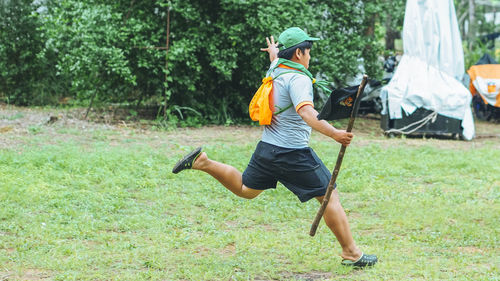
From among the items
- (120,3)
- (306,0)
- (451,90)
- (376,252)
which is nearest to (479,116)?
(451,90)

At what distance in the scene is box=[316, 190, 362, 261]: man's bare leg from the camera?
4.63 m

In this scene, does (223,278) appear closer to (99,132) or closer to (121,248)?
(121,248)

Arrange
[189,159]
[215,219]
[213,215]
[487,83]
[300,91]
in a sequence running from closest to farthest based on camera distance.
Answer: [300,91] → [189,159] → [215,219] → [213,215] → [487,83]

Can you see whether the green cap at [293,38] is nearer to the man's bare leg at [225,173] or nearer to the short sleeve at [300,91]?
the short sleeve at [300,91]

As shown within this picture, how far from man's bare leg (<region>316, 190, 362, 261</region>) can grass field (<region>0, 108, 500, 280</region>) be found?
0.14 meters

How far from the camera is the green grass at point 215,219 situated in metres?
4.79

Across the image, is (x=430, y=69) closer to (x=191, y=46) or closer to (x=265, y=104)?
(x=191, y=46)

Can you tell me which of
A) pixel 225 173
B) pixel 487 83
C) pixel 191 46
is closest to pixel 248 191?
pixel 225 173

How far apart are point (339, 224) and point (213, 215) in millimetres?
1965

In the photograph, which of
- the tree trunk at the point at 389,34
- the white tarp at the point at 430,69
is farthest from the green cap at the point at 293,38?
the tree trunk at the point at 389,34

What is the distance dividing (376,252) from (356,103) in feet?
4.70

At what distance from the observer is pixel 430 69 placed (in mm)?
12000

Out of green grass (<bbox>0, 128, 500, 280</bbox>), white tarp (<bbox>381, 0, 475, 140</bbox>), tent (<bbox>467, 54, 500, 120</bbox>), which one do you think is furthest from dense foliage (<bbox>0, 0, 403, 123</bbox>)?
tent (<bbox>467, 54, 500, 120</bbox>)

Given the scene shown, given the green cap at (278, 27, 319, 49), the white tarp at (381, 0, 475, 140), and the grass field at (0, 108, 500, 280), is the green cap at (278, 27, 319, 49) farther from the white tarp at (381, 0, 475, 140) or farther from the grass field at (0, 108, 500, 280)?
the white tarp at (381, 0, 475, 140)
